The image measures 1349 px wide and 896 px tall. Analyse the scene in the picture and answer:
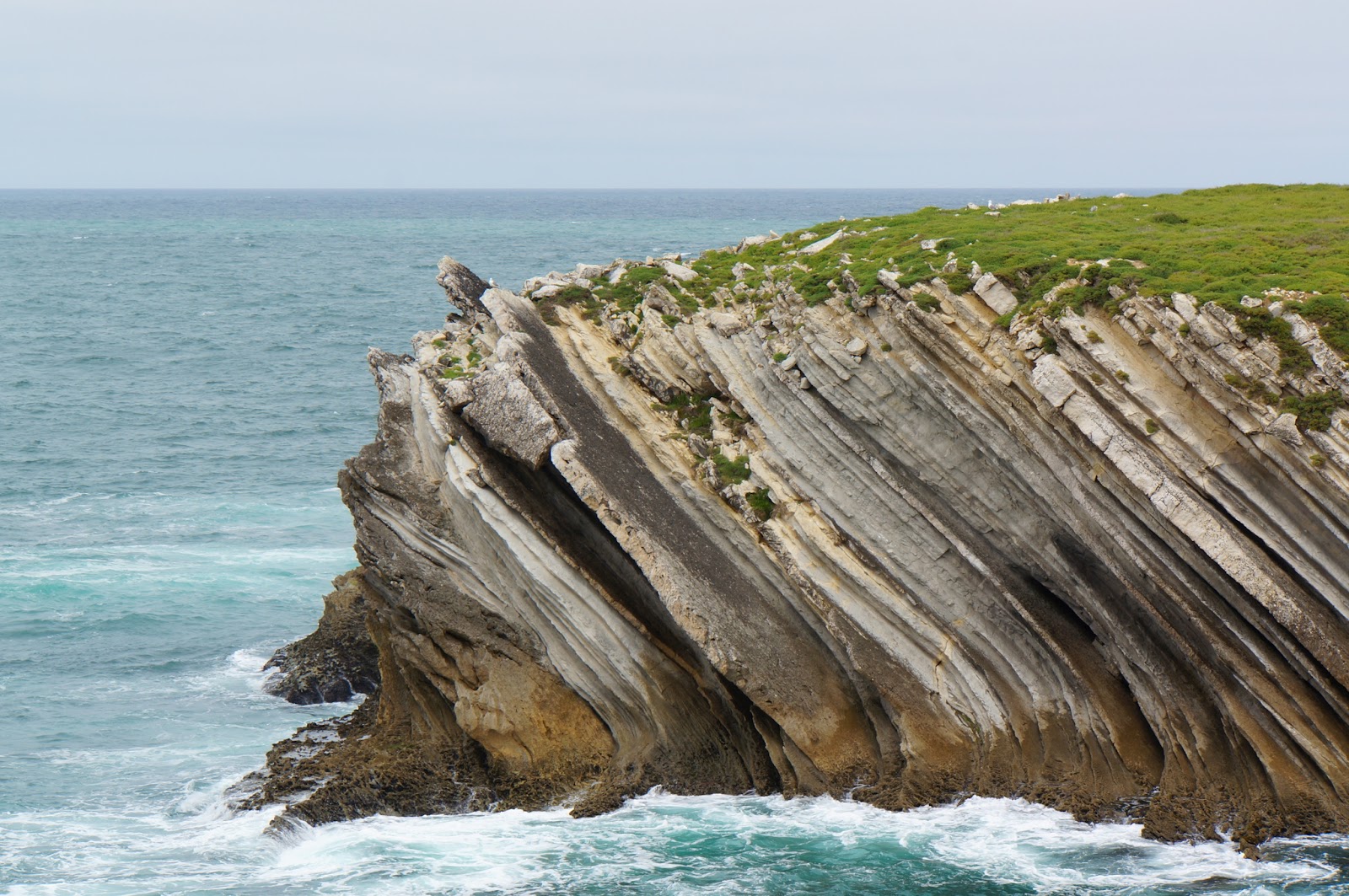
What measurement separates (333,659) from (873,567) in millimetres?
15486

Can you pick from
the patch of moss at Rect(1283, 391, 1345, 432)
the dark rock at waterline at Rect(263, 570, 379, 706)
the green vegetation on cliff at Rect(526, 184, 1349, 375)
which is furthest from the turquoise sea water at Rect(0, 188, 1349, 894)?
the green vegetation on cliff at Rect(526, 184, 1349, 375)

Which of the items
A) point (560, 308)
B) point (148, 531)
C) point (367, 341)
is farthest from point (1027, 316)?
point (367, 341)

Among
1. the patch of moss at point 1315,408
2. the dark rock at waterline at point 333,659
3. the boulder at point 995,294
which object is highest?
the boulder at point 995,294

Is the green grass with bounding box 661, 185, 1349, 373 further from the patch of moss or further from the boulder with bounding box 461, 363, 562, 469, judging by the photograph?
the boulder with bounding box 461, 363, 562, 469

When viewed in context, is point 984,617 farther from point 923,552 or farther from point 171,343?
point 171,343

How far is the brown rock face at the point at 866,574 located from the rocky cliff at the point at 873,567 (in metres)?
0.06

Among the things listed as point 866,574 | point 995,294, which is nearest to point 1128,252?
point 995,294

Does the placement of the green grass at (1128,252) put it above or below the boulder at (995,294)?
above

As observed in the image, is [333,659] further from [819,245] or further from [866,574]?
[819,245]

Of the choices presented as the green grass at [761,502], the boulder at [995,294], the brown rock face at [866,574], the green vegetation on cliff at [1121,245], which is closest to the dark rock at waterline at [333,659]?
the brown rock face at [866,574]

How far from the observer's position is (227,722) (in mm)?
31016

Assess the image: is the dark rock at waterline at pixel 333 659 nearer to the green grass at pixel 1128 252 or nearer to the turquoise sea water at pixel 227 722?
the turquoise sea water at pixel 227 722

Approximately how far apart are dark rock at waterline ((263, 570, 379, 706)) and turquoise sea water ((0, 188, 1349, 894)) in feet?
2.12

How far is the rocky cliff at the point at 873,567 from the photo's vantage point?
21672 mm
